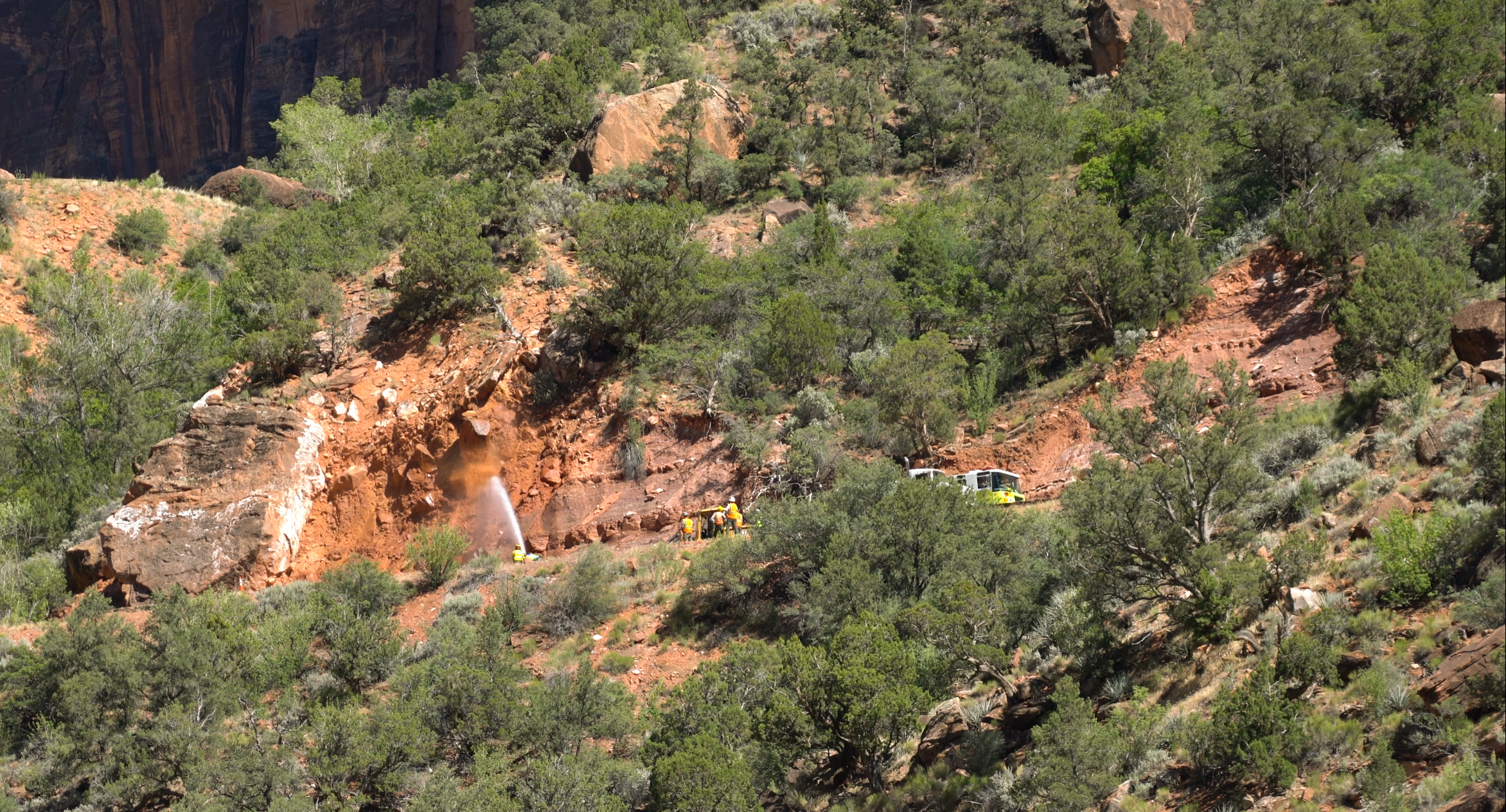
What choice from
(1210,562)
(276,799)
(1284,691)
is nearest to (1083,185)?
(1210,562)

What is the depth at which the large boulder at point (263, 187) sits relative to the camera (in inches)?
1902

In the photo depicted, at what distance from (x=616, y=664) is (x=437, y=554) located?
5845 mm

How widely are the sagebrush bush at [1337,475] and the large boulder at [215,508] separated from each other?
66.8 feet

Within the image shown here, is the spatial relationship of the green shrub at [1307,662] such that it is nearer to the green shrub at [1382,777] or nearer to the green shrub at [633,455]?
the green shrub at [1382,777]

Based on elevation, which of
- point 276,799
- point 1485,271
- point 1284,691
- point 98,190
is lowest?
point 276,799

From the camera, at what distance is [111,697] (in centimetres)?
2019

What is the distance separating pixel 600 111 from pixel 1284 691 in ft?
101

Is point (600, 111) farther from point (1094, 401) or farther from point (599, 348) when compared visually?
point (1094, 401)

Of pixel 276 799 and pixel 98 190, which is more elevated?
pixel 98 190

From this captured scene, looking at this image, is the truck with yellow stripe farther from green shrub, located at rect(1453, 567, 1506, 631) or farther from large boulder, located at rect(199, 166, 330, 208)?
large boulder, located at rect(199, 166, 330, 208)

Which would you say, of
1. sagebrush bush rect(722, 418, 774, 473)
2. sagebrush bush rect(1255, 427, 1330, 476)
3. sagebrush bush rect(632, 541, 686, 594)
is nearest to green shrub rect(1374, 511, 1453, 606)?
sagebrush bush rect(1255, 427, 1330, 476)

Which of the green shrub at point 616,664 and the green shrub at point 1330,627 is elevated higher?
the green shrub at point 1330,627

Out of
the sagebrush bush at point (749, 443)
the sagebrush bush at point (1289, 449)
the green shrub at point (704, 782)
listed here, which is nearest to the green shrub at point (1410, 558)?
the sagebrush bush at point (1289, 449)

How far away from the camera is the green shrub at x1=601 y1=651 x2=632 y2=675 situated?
21.5 metres
